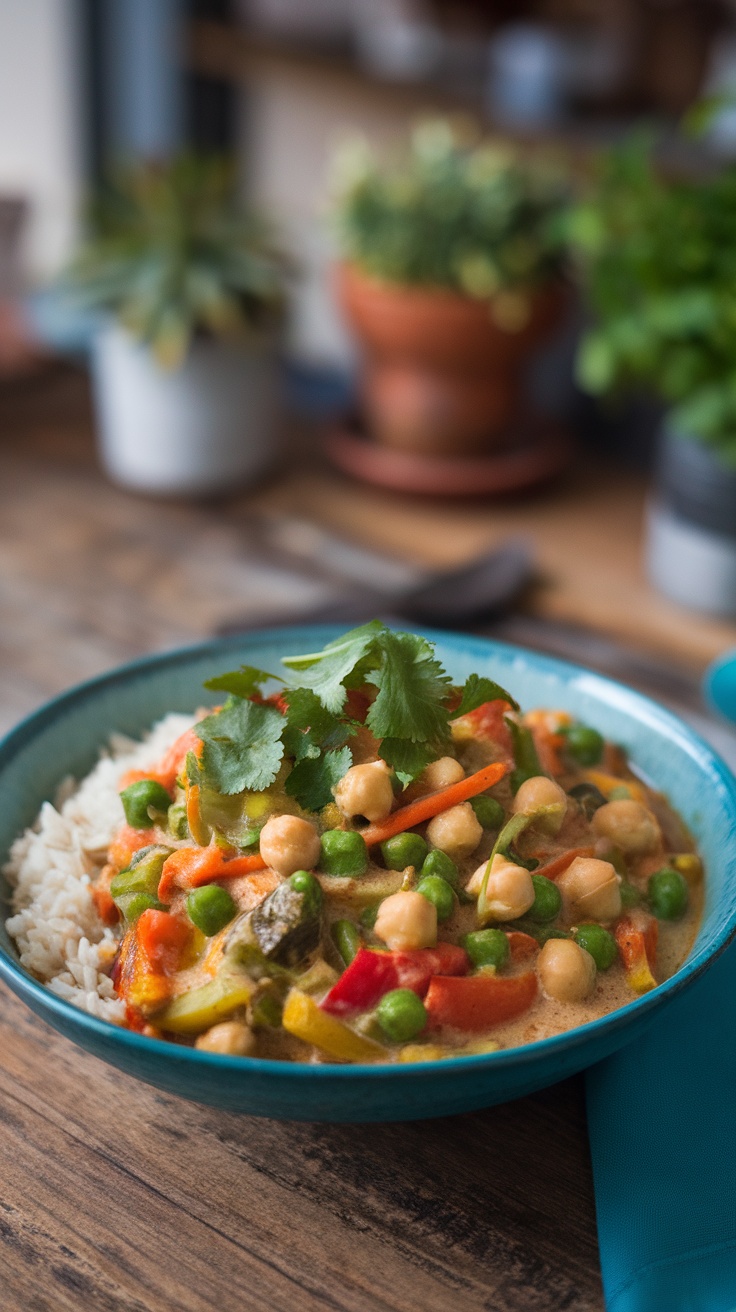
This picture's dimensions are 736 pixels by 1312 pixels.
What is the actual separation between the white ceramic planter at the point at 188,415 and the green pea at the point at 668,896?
6.21 feet

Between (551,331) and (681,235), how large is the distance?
2.22ft

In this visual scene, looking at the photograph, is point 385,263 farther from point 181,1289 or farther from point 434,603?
point 181,1289

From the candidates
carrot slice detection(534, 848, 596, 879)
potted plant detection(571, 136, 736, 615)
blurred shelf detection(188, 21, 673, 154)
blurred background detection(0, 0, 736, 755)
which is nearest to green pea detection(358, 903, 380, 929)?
carrot slice detection(534, 848, 596, 879)

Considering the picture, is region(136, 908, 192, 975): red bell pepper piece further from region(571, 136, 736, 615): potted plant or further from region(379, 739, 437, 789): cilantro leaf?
region(571, 136, 736, 615): potted plant

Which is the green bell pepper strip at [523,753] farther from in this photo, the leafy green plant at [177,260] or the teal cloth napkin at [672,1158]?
the leafy green plant at [177,260]

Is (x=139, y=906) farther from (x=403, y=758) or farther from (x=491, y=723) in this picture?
(x=491, y=723)

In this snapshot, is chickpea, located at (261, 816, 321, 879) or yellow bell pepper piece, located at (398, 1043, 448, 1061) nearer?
yellow bell pepper piece, located at (398, 1043, 448, 1061)

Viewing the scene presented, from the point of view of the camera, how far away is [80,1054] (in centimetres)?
149

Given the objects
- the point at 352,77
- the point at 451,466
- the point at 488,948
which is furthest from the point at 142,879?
the point at 352,77

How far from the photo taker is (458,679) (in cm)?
169

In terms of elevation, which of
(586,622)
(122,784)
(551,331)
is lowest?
(586,622)

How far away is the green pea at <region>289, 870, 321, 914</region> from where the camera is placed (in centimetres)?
130

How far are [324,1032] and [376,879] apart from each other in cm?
22

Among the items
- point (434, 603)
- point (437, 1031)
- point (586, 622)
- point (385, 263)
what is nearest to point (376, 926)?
point (437, 1031)
